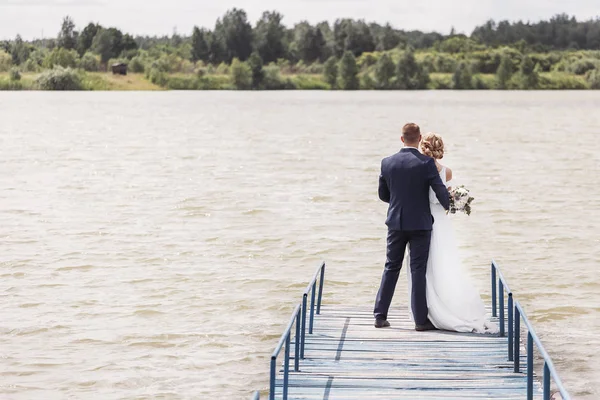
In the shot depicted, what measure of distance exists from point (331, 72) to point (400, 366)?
175 metres

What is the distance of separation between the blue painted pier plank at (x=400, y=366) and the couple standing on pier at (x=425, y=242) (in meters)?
0.21

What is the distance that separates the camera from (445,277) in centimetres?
1134

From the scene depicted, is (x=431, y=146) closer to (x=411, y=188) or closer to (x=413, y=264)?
(x=411, y=188)

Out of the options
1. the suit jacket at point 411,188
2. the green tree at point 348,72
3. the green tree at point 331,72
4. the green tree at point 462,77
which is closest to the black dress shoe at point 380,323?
the suit jacket at point 411,188

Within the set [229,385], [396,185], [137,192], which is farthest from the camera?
[137,192]

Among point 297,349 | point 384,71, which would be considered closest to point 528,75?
point 384,71

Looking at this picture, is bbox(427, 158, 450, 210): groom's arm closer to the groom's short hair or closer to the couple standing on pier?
the couple standing on pier

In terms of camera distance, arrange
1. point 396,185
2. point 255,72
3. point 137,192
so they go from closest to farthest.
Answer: point 396,185
point 137,192
point 255,72

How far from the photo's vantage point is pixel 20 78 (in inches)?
6452

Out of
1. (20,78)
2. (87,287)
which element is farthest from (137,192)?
(20,78)

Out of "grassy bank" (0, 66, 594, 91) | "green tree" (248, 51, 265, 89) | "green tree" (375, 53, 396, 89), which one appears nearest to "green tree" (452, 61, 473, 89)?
"grassy bank" (0, 66, 594, 91)

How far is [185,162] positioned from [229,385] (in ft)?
121

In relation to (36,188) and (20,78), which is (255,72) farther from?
(36,188)

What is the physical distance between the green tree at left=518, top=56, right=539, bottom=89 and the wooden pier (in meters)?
172
